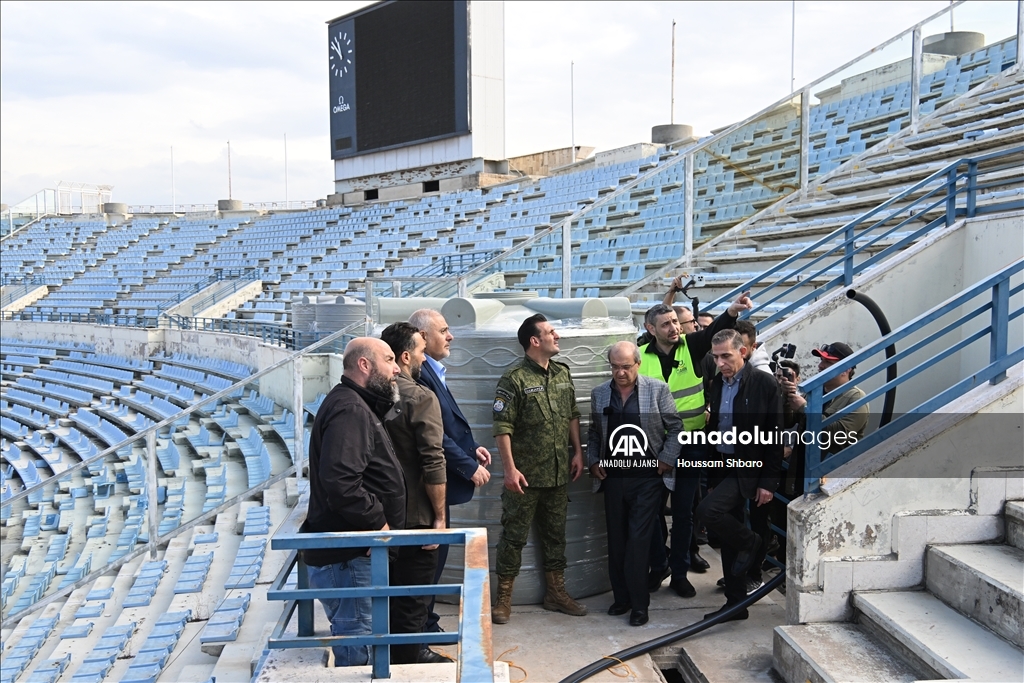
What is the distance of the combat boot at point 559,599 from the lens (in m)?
4.63

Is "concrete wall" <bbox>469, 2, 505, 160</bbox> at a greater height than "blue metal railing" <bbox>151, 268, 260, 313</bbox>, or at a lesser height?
greater

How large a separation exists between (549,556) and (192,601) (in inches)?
120

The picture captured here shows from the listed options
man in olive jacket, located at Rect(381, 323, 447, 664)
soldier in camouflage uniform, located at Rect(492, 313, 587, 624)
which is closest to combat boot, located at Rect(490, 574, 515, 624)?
soldier in camouflage uniform, located at Rect(492, 313, 587, 624)

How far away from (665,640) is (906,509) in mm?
1359

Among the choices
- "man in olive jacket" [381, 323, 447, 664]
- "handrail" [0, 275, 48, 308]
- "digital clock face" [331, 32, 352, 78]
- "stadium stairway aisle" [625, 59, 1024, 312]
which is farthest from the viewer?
"handrail" [0, 275, 48, 308]

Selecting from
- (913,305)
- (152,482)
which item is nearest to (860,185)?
(913,305)

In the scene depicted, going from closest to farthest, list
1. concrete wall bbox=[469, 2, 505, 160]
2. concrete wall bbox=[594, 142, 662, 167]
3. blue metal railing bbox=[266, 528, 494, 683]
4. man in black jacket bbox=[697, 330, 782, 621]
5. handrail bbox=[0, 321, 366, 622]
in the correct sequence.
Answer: blue metal railing bbox=[266, 528, 494, 683]
man in black jacket bbox=[697, 330, 782, 621]
handrail bbox=[0, 321, 366, 622]
concrete wall bbox=[594, 142, 662, 167]
concrete wall bbox=[469, 2, 505, 160]

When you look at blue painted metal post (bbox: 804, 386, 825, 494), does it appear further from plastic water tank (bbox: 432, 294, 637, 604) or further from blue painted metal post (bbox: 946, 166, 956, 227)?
blue painted metal post (bbox: 946, 166, 956, 227)

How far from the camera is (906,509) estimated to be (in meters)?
3.98

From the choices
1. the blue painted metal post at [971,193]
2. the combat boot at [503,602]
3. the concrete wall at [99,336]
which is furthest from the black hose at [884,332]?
the concrete wall at [99,336]

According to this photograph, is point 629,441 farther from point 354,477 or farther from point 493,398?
point 354,477

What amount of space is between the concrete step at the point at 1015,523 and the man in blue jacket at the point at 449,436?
2.54m

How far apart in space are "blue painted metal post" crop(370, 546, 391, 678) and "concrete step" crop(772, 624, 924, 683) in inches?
71.8

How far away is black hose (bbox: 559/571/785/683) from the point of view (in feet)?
12.7
